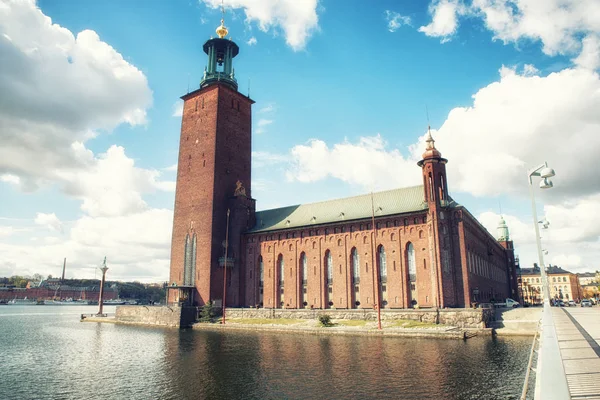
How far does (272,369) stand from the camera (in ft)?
83.8

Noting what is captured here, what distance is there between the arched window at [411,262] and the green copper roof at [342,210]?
196 inches

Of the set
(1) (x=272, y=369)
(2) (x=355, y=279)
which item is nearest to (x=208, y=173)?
(2) (x=355, y=279)

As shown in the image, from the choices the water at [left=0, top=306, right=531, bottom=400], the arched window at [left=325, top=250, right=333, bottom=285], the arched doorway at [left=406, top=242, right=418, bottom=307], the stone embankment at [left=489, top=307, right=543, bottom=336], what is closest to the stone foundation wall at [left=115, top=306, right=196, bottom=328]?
the water at [left=0, top=306, right=531, bottom=400]

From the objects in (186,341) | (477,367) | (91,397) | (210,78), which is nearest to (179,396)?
(91,397)

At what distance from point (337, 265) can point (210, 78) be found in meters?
41.2

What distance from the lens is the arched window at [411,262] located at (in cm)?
5469

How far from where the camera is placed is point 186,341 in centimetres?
4122

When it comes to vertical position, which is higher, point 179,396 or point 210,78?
point 210,78

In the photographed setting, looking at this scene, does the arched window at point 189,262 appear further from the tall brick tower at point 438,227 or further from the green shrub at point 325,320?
the tall brick tower at point 438,227

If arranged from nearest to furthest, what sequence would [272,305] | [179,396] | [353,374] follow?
[179,396] < [353,374] < [272,305]

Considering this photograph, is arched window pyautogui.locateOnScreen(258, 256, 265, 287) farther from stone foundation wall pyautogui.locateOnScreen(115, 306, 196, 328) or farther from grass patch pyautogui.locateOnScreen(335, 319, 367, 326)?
grass patch pyautogui.locateOnScreen(335, 319, 367, 326)

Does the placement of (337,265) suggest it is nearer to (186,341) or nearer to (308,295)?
(308,295)

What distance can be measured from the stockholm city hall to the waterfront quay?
28.5 meters

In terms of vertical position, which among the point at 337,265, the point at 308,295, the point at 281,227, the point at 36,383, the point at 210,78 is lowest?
the point at 36,383
